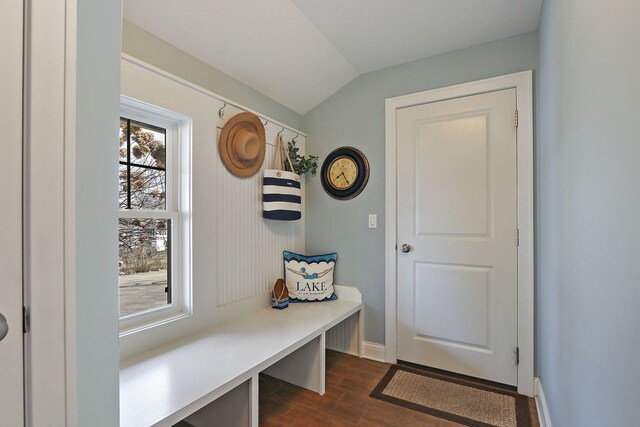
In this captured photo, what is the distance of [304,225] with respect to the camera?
285 cm

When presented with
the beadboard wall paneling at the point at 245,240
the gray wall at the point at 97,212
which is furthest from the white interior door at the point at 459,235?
the gray wall at the point at 97,212

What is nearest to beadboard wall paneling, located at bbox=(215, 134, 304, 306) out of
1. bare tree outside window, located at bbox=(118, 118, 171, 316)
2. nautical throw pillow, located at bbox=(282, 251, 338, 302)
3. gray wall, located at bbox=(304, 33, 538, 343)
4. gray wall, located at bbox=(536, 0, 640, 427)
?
nautical throw pillow, located at bbox=(282, 251, 338, 302)

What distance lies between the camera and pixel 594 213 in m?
0.84

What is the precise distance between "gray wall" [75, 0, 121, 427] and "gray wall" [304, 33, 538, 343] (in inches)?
76.8

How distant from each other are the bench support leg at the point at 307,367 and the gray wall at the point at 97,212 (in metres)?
1.33

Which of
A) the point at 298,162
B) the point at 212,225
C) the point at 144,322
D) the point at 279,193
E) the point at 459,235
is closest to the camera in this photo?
the point at 144,322

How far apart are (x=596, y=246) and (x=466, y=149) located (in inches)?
59.5

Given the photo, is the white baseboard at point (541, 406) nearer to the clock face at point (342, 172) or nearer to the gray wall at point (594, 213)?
the gray wall at point (594, 213)

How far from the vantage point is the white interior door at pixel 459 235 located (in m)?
2.07

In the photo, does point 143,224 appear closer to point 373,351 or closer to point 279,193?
point 279,193

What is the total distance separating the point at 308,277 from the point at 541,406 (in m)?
1.65

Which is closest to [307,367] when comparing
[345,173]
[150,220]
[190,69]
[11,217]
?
[150,220]

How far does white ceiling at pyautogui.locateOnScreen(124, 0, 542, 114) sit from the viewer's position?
5.54ft

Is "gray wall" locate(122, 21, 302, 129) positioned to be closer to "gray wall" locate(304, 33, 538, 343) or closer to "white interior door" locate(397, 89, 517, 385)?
"gray wall" locate(304, 33, 538, 343)
